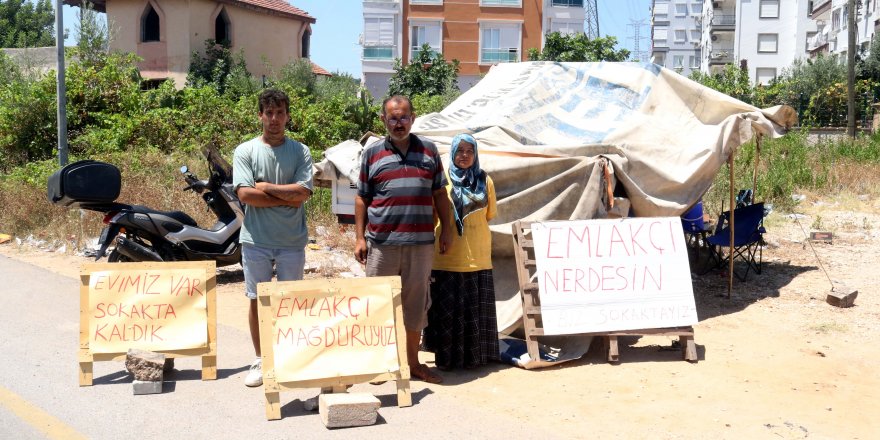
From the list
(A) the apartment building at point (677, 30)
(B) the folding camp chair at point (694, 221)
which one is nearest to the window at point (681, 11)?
(A) the apartment building at point (677, 30)

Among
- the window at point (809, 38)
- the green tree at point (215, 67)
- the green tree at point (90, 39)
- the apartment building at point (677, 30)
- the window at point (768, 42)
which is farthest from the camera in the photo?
the apartment building at point (677, 30)

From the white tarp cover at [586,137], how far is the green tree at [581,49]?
88.6 feet

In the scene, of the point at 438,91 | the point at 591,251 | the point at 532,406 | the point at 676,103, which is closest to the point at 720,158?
the point at 676,103

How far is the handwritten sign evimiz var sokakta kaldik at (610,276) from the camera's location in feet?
22.1

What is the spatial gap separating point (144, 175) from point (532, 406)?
11212mm

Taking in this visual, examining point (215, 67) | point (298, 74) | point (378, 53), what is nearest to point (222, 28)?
point (215, 67)

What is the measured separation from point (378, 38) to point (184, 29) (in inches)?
611

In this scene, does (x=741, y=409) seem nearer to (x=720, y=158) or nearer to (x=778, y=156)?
(x=720, y=158)

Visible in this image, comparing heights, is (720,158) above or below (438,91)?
below

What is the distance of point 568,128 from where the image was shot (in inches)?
334

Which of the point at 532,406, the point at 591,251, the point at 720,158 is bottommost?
the point at 532,406

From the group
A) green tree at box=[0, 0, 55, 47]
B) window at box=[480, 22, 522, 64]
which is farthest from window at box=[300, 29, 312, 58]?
green tree at box=[0, 0, 55, 47]

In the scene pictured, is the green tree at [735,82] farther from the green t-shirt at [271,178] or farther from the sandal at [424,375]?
the green t-shirt at [271,178]

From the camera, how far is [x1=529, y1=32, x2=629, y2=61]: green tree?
36.3 metres
